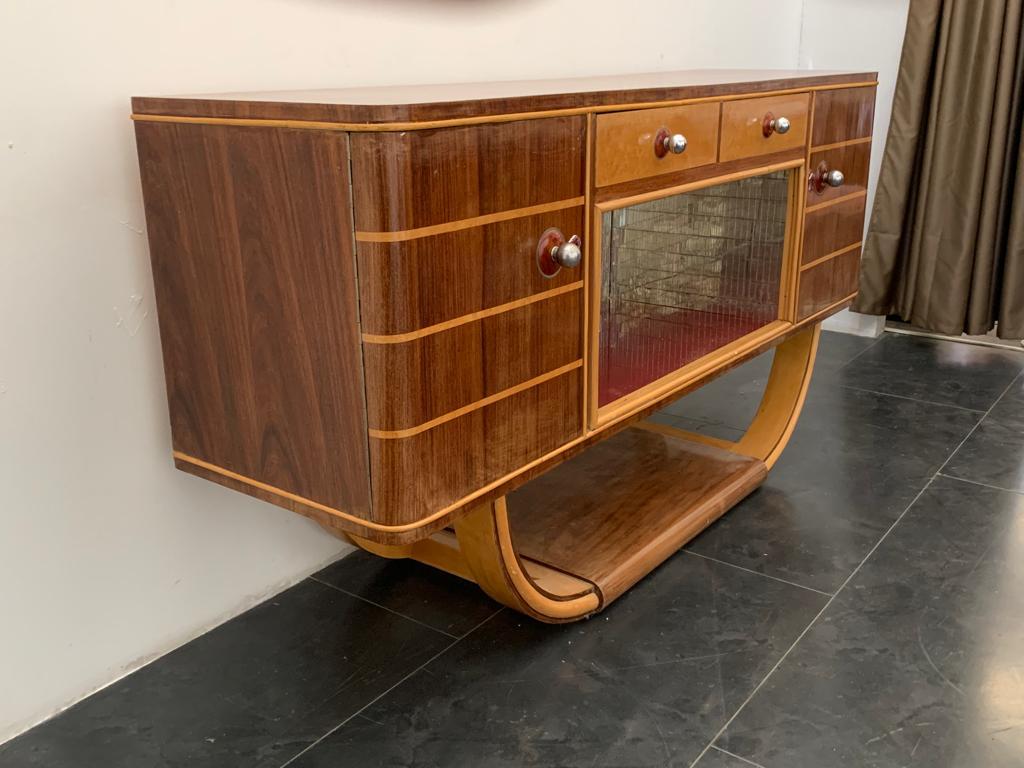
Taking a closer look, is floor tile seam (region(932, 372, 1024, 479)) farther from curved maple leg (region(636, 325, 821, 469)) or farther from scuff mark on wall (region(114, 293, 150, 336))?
scuff mark on wall (region(114, 293, 150, 336))

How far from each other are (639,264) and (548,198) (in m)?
0.41

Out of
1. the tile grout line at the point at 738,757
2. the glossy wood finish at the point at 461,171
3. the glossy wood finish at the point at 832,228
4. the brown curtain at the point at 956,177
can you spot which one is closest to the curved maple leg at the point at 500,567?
the tile grout line at the point at 738,757

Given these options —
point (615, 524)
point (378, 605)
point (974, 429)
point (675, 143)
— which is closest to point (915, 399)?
point (974, 429)

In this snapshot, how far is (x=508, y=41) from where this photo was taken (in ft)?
6.72

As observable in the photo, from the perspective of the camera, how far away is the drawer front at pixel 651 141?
4.54 feet

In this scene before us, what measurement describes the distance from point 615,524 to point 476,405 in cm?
76

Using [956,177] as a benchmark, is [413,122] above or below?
above

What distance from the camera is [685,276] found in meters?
1.82

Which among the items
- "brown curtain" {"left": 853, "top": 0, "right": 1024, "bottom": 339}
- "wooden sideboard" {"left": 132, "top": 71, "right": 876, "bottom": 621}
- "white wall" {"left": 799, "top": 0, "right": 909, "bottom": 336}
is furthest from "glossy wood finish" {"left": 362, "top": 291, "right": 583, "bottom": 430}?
"white wall" {"left": 799, "top": 0, "right": 909, "bottom": 336}

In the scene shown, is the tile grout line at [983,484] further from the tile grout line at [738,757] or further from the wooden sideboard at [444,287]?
the tile grout line at [738,757]

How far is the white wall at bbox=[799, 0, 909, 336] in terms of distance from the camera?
10.6 feet

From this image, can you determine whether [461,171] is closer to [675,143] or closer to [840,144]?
[675,143]

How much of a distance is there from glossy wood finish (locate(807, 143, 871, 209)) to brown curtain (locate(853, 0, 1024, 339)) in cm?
101

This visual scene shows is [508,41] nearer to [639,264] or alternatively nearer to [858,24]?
[639,264]
